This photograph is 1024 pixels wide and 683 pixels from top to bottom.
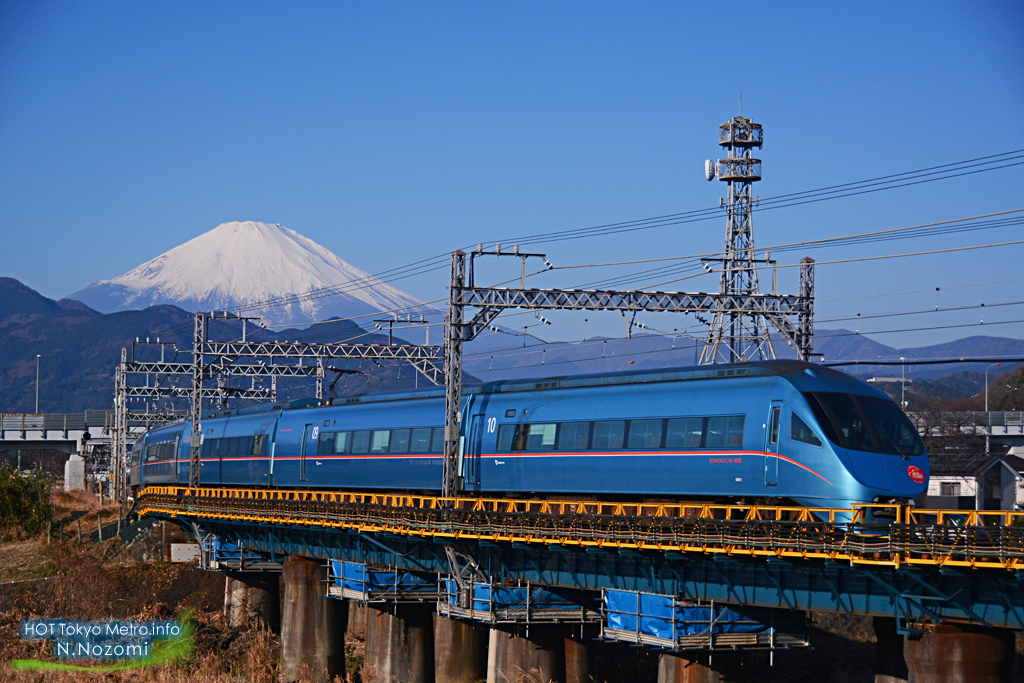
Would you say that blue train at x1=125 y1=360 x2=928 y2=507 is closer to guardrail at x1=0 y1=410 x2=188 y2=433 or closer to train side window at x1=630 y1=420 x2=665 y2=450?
train side window at x1=630 y1=420 x2=665 y2=450

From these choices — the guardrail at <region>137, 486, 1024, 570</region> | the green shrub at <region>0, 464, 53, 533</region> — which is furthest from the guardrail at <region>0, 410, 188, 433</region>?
the guardrail at <region>137, 486, 1024, 570</region>

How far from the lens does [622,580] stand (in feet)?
98.2

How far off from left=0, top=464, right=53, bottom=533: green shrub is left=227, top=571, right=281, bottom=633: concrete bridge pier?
2816 centimetres

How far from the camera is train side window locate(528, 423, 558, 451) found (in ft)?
110

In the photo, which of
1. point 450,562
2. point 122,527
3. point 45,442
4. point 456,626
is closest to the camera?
point 450,562

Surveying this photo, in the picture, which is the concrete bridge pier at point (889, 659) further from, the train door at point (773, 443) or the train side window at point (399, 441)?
the train side window at point (399, 441)

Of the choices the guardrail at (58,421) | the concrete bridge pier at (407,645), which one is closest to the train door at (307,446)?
the concrete bridge pier at (407,645)

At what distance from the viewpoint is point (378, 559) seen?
4034 centimetres

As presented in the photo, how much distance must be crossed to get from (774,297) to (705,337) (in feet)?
66.0

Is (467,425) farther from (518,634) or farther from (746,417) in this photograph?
(746,417)

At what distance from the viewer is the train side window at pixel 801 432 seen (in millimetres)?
26227

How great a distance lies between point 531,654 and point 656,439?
916cm

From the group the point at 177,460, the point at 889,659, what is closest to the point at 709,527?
the point at 889,659

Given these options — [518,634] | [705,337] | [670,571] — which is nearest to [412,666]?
[518,634]
